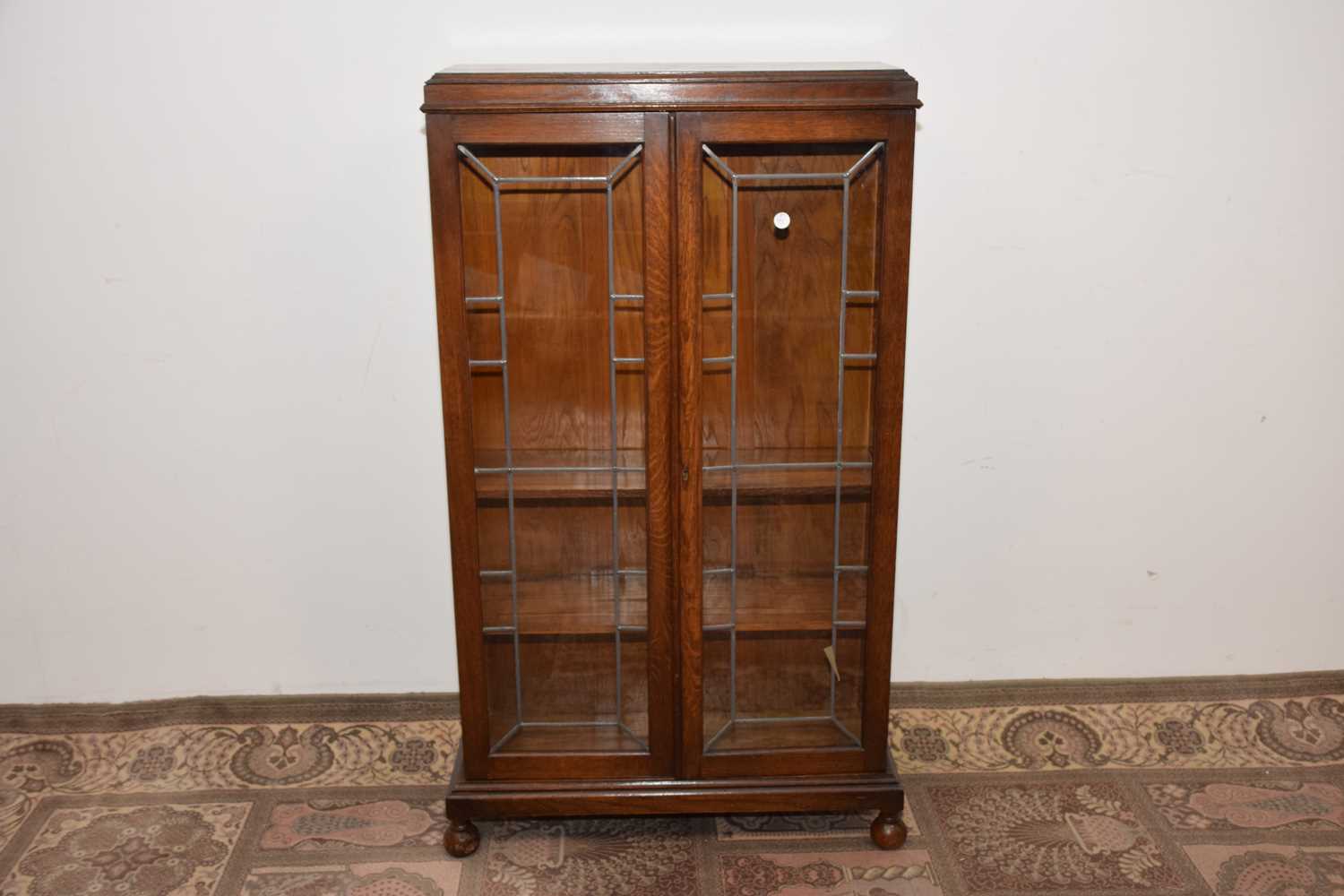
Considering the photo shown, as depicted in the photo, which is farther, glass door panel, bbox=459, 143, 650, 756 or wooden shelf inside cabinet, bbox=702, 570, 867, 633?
wooden shelf inside cabinet, bbox=702, 570, 867, 633

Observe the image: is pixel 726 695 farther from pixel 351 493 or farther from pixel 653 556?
pixel 351 493

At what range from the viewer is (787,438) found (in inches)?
81.5

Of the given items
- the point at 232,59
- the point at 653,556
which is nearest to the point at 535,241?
the point at 653,556

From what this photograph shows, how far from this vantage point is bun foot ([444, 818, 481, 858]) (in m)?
2.13

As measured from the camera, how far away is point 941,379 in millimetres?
2314

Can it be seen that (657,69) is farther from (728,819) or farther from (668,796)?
(728,819)

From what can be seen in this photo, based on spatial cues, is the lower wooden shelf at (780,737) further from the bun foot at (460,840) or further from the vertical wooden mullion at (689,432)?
the bun foot at (460,840)

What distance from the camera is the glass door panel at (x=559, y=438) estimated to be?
1.90 metres

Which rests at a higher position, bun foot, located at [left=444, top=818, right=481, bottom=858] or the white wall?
the white wall

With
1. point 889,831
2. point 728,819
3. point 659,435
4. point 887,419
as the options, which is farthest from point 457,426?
point 889,831

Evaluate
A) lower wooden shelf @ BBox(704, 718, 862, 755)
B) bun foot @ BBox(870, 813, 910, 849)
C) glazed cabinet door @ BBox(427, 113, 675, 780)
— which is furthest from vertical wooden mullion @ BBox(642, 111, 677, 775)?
bun foot @ BBox(870, 813, 910, 849)

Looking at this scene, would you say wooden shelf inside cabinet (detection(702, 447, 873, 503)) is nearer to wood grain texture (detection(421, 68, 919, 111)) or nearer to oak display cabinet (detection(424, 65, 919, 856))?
oak display cabinet (detection(424, 65, 919, 856))

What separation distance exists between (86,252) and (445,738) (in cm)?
122

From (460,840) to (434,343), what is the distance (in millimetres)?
957
